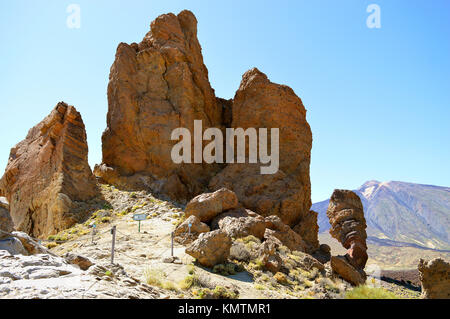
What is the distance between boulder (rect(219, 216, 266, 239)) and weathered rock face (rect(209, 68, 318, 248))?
5710 mm

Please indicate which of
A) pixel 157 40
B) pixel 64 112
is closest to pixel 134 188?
pixel 64 112

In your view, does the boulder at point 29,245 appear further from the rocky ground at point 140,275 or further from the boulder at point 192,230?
the boulder at point 192,230

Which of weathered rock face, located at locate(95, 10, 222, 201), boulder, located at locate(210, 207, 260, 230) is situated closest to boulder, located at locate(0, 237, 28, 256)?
boulder, located at locate(210, 207, 260, 230)

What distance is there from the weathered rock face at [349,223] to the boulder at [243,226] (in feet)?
35.7

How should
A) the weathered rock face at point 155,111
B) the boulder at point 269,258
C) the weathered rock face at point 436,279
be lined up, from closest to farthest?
the weathered rock face at point 436,279, the boulder at point 269,258, the weathered rock face at point 155,111

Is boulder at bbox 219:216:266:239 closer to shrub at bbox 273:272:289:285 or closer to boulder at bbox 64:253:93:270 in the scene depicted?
shrub at bbox 273:272:289:285

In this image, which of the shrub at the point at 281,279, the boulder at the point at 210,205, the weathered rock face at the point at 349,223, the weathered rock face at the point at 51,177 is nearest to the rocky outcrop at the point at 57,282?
the shrub at the point at 281,279

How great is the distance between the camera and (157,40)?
2773 cm

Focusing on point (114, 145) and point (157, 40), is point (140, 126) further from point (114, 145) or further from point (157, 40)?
point (157, 40)

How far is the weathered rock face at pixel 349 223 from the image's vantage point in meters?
22.0

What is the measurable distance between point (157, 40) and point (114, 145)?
10.2 meters

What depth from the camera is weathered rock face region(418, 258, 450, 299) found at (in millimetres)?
8039

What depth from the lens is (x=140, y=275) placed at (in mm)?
8391
